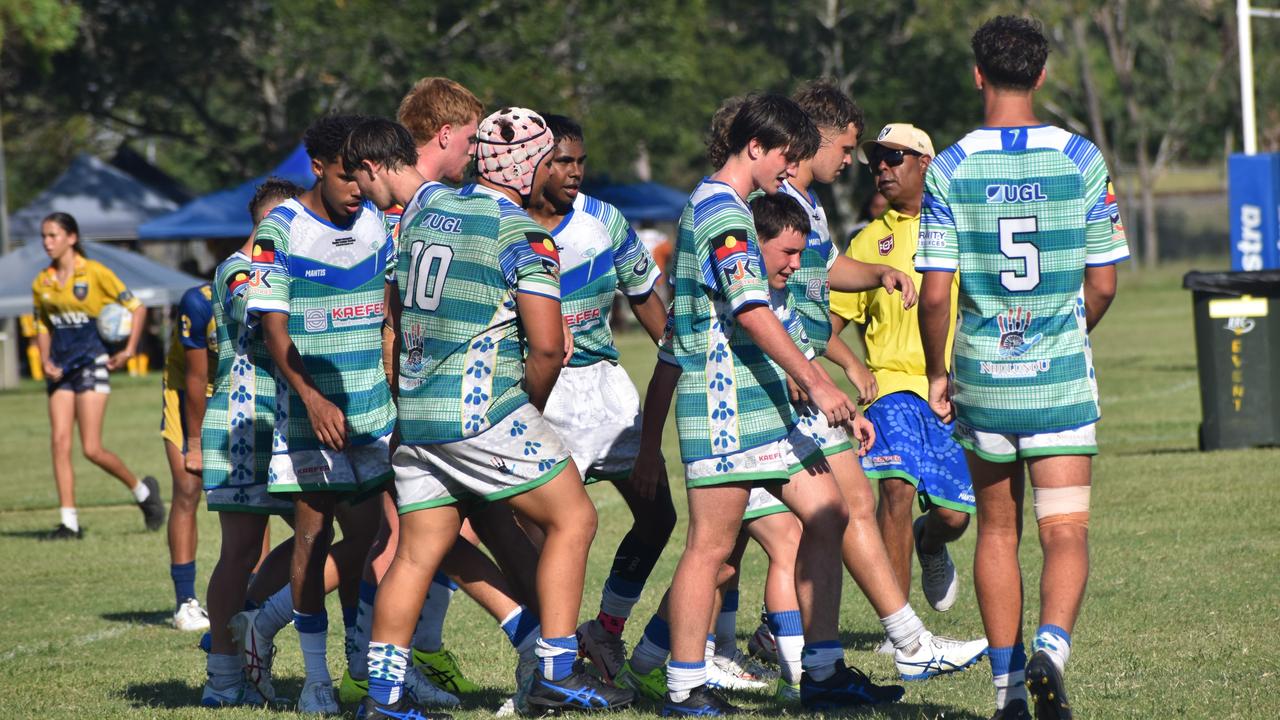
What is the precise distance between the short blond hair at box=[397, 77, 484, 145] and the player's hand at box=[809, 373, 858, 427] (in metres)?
1.80

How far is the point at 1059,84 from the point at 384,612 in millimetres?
47593

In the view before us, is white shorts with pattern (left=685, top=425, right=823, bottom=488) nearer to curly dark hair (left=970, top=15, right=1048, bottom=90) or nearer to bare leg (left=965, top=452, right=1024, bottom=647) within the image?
bare leg (left=965, top=452, right=1024, bottom=647)

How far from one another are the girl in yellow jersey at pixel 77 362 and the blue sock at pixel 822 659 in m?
7.13

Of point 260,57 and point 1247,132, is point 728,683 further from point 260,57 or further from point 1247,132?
point 260,57

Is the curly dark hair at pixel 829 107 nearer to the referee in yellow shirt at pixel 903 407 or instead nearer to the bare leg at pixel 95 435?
the referee in yellow shirt at pixel 903 407

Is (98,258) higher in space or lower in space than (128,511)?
higher

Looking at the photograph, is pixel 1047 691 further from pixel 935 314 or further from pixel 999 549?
pixel 935 314

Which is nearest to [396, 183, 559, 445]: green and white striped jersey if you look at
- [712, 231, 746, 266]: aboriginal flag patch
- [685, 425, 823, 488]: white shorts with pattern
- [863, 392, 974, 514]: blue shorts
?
[712, 231, 746, 266]: aboriginal flag patch

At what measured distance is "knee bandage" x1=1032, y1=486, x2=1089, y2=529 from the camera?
16.5 feet

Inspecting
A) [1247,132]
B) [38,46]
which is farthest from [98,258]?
[1247,132]

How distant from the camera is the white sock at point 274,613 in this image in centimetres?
637

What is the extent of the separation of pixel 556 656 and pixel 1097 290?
210cm

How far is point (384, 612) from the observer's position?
5.38 m

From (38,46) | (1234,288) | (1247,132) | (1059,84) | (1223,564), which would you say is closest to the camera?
(1223,564)
